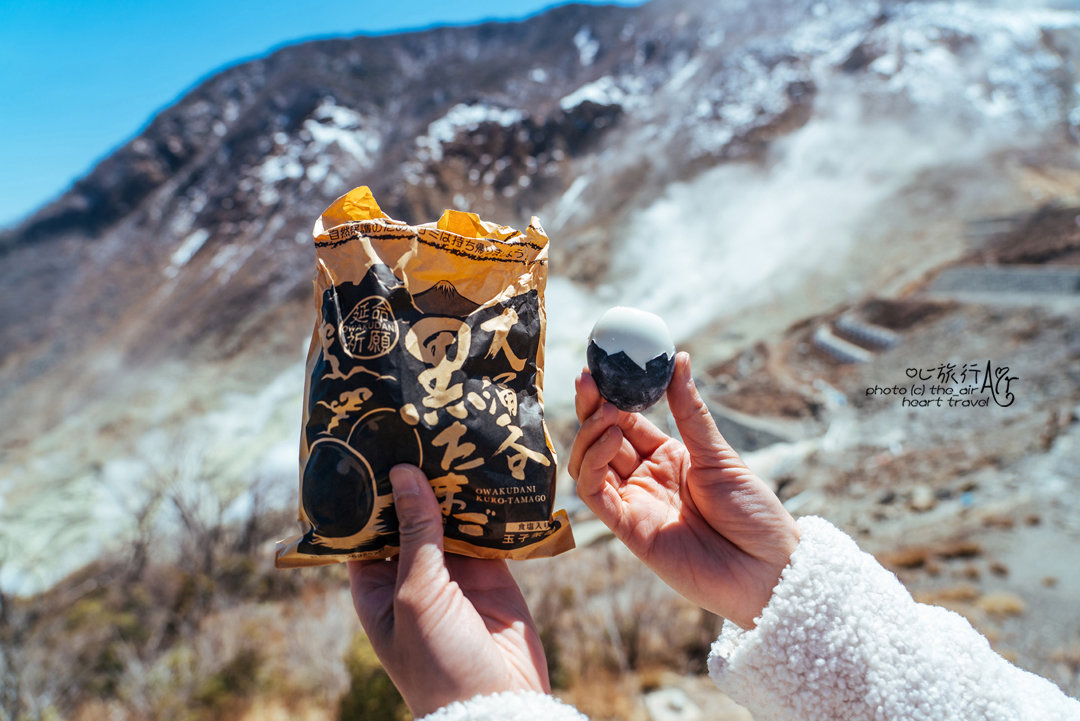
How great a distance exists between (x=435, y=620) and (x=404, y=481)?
357mm

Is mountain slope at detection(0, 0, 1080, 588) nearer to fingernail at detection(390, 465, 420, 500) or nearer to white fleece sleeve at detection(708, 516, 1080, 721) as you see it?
fingernail at detection(390, 465, 420, 500)

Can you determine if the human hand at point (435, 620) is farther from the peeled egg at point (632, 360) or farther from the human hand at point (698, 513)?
the peeled egg at point (632, 360)

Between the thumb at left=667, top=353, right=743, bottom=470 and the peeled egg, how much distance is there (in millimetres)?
89

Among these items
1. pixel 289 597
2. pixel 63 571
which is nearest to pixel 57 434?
pixel 63 571

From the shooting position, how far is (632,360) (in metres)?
1.62

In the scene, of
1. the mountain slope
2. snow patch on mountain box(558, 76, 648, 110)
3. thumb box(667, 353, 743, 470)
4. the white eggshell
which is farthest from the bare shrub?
snow patch on mountain box(558, 76, 648, 110)

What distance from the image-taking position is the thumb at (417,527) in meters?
1.35

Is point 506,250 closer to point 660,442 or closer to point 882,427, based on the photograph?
point 660,442

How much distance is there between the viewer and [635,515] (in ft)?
5.50

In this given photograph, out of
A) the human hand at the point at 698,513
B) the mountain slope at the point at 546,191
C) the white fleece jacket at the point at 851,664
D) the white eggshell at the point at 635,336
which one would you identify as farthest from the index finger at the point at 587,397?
the mountain slope at the point at 546,191

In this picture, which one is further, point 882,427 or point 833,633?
point 882,427

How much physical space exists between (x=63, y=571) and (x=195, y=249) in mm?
32354

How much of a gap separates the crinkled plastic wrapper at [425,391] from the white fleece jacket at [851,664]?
55 centimetres

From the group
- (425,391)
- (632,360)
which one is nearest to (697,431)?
(632,360)
